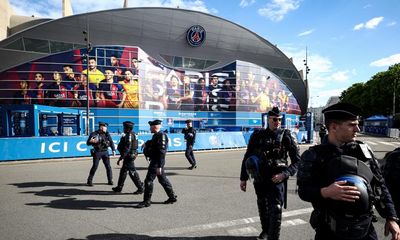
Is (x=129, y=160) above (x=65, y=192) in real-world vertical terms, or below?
above

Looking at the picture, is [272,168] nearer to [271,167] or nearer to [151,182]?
[271,167]

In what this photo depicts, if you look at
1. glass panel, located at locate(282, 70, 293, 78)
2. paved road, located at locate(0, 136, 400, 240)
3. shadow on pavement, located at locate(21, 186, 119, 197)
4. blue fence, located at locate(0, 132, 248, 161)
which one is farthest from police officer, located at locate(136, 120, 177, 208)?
glass panel, located at locate(282, 70, 293, 78)

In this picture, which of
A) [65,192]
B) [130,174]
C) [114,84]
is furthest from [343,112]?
[114,84]

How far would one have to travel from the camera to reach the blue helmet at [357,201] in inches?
78.9

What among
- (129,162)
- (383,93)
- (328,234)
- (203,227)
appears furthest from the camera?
(383,93)

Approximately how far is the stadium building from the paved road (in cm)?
1877

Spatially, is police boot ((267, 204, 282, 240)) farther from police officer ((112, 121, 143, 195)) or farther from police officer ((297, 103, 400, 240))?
police officer ((112, 121, 143, 195))

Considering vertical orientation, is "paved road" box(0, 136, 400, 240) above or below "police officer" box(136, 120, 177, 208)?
below

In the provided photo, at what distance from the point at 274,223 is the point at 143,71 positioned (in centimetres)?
3143

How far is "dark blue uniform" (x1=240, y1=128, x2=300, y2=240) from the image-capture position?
3648 millimetres

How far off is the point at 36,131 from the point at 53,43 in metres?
20.4

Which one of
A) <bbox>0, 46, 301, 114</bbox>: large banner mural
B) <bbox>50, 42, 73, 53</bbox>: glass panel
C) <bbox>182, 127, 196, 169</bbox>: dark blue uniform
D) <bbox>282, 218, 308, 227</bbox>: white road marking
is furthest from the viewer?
<bbox>50, 42, 73, 53</bbox>: glass panel

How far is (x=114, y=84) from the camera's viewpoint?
103 feet

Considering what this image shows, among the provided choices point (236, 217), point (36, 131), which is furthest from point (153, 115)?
point (236, 217)
